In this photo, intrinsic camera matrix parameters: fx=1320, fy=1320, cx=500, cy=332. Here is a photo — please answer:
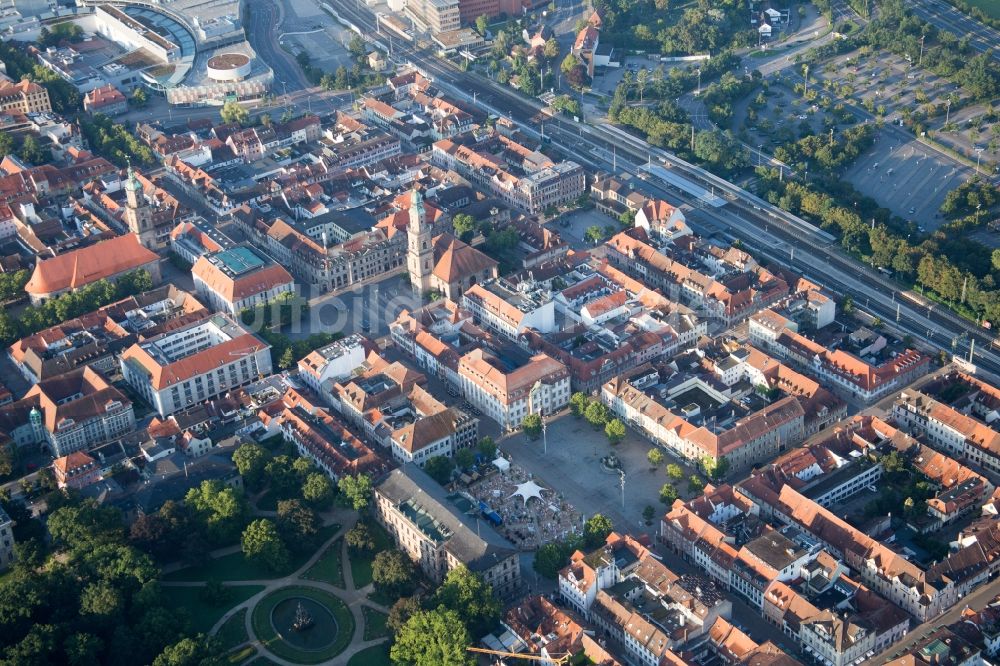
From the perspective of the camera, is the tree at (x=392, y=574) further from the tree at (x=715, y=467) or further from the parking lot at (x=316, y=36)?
the parking lot at (x=316, y=36)

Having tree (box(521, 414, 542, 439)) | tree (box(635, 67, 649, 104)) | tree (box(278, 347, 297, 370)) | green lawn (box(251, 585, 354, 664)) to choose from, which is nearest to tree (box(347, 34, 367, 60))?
tree (box(635, 67, 649, 104))

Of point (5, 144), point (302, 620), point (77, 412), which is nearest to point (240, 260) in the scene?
point (77, 412)

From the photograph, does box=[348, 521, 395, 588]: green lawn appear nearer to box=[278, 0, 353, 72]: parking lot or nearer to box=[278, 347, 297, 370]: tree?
box=[278, 347, 297, 370]: tree

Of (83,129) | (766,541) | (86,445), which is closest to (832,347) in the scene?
(766,541)

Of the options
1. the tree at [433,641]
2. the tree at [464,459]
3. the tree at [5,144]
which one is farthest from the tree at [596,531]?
the tree at [5,144]

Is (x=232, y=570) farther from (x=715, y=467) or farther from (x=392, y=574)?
(x=715, y=467)

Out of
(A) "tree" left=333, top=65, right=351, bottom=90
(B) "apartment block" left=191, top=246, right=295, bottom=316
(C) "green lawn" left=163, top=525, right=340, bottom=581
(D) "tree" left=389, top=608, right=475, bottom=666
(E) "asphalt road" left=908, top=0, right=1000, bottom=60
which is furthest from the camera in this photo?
(E) "asphalt road" left=908, top=0, right=1000, bottom=60
